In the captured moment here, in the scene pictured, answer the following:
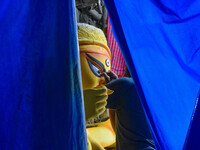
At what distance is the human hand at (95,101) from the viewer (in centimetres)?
120

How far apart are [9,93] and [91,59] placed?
0.70m

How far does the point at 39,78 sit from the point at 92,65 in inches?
25.7

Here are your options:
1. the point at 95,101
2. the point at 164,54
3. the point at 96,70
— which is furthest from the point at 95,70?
the point at 164,54

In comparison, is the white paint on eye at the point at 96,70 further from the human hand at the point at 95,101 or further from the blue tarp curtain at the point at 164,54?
the blue tarp curtain at the point at 164,54

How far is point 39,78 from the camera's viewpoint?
591 millimetres

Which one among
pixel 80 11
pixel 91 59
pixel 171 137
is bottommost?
pixel 171 137

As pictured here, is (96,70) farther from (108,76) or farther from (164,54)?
(164,54)

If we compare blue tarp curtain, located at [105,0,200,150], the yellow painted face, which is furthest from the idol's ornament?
blue tarp curtain, located at [105,0,200,150]

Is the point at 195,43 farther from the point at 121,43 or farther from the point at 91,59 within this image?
the point at 91,59

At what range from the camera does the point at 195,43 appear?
2.12 feet

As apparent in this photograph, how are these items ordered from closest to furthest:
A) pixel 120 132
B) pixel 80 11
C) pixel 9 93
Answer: pixel 9 93, pixel 120 132, pixel 80 11

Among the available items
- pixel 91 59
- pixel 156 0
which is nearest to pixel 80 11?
pixel 91 59

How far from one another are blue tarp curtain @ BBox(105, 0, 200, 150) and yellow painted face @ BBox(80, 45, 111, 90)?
551 millimetres

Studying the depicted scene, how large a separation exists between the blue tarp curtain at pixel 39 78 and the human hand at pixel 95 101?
1.92 ft
